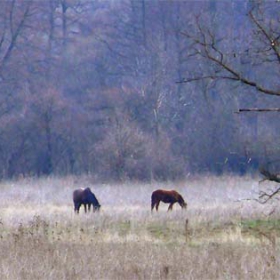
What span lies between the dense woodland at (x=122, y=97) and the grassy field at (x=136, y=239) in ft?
31.6

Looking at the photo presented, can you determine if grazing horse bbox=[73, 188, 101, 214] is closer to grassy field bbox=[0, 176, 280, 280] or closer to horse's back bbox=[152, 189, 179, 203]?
grassy field bbox=[0, 176, 280, 280]

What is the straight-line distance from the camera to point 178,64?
1986 inches

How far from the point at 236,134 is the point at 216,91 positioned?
4167 millimetres

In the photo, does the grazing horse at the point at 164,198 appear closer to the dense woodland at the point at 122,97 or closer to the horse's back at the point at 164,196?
the horse's back at the point at 164,196

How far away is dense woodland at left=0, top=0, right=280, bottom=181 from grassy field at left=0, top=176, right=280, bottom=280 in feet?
31.6

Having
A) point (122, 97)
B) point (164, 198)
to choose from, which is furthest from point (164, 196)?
point (122, 97)

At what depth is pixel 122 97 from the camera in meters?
45.3

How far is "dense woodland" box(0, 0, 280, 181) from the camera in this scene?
4175 centimetres

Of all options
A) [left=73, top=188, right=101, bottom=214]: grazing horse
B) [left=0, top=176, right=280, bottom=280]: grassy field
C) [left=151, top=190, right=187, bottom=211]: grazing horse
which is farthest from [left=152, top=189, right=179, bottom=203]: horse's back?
[left=73, top=188, right=101, bottom=214]: grazing horse

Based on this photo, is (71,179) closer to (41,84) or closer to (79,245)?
(41,84)

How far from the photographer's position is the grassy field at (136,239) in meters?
11.6

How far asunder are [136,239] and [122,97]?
2892cm

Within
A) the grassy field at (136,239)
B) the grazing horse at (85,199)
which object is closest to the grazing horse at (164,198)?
the grassy field at (136,239)

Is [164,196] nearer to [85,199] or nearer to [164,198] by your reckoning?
[164,198]
